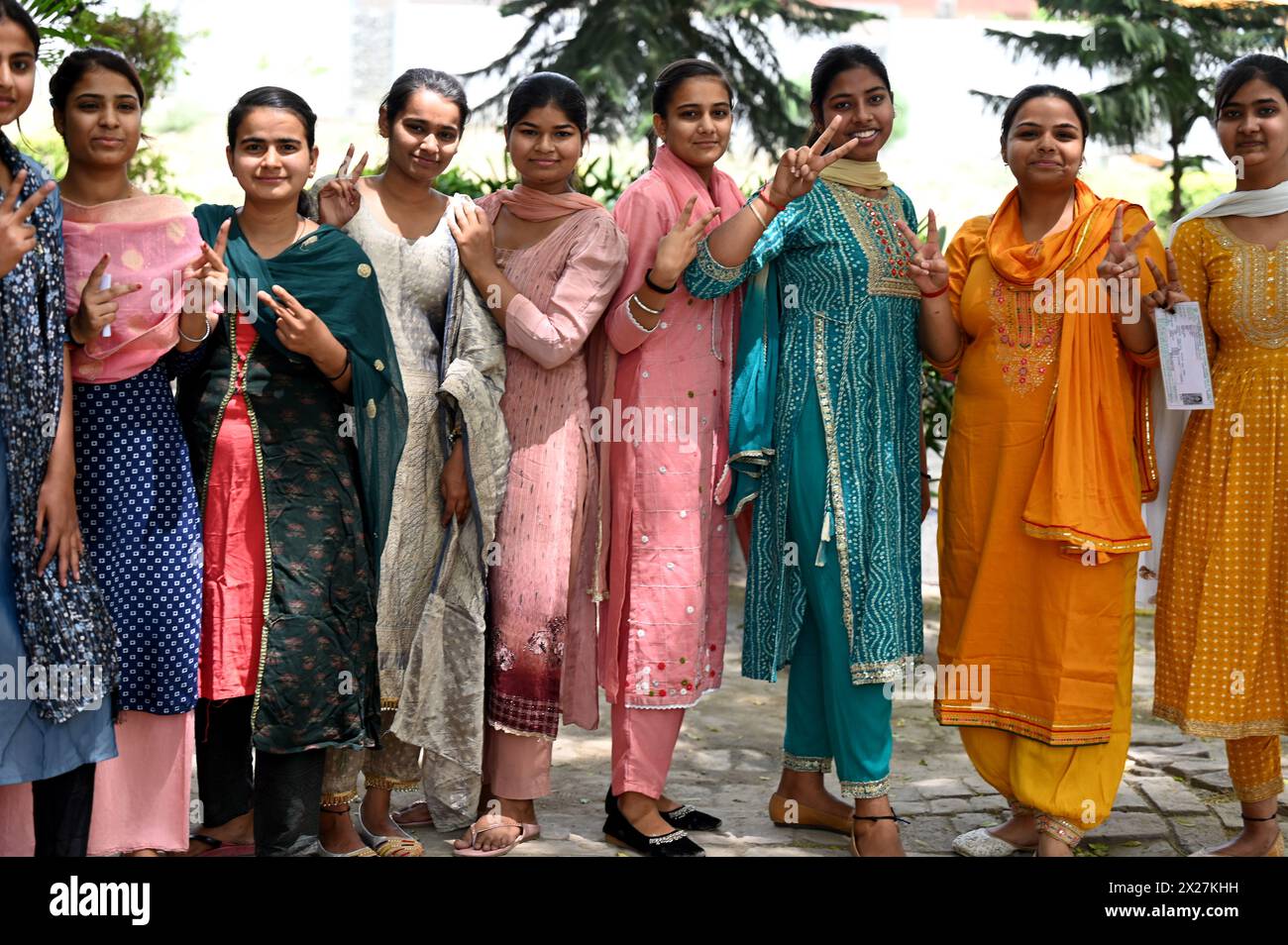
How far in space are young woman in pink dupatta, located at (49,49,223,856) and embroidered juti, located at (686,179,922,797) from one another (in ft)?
4.73

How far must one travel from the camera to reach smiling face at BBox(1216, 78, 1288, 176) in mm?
3684

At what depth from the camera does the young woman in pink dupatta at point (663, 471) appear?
3850 mm

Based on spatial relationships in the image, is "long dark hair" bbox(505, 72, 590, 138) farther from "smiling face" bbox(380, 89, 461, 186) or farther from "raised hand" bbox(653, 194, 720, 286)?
"raised hand" bbox(653, 194, 720, 286)

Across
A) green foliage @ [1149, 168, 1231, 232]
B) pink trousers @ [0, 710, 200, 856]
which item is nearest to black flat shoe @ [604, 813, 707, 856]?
pink trousers @ [0, 710, 200, 856]

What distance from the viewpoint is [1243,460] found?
146 inches

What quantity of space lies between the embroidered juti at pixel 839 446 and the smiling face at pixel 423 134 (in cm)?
78

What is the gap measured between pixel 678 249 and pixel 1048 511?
1.25m

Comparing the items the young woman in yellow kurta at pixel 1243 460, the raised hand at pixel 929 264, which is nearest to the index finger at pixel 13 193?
the raised hand at pixel 929 264

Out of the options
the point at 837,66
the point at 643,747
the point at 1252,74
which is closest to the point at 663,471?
the point at 643,747

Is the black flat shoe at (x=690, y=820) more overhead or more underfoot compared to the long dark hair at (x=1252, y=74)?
more underfoot

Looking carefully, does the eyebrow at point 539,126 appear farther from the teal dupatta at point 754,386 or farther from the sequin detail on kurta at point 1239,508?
the sequin detail on kurta at point 1239,508

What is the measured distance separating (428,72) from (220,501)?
133cm

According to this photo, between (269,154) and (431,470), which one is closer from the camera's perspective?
(269,154)

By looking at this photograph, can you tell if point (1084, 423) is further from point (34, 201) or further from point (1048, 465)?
point (34, 201)
